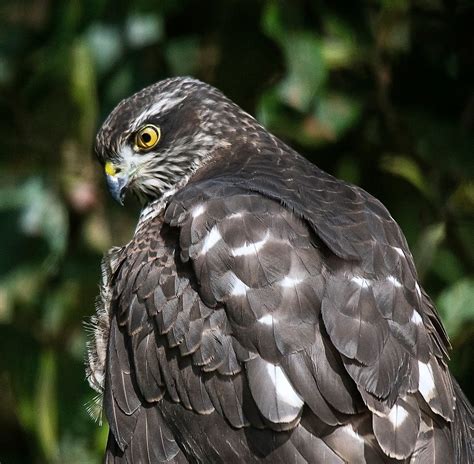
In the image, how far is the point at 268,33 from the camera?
4.96 meters

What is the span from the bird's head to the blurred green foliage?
64 cm

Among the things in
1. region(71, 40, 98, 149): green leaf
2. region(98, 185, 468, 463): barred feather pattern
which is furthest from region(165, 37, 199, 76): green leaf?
region(98, 185, 468, 463): barred feather pattern

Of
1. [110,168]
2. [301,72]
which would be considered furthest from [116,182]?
[301,72]

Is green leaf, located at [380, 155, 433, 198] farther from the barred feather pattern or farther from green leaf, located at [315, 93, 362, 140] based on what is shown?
the barred feather pattern

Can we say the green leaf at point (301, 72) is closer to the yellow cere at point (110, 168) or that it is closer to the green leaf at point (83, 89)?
the yellow cere at point (110, 168)

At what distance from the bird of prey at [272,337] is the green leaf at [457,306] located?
0.80 metres

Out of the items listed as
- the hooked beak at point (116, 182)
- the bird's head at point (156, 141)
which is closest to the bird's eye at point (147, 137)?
the bird's head at point (156, 141)

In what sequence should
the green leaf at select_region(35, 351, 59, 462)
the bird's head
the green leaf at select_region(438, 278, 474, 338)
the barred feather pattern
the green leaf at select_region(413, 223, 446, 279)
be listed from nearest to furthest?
the barred feather pattern < the bird's head < the green leaf at select_region(438, 278, 474, 338) < the green leaf at select_region(413, 223, 446, 279) < the green leaf at select_region(35, 351, 59, 462)

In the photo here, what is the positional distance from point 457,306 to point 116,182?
137 centimetres

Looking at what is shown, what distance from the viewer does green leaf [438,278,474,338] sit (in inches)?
179

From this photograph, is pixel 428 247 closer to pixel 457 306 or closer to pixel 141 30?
pixel 457 306

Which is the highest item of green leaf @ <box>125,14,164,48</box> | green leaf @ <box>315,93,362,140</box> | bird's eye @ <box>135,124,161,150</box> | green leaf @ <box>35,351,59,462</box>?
bird's eye @ <box>135,124,161,150</box>

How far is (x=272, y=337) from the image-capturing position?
322 cm

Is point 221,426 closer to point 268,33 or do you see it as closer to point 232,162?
point 232,162
